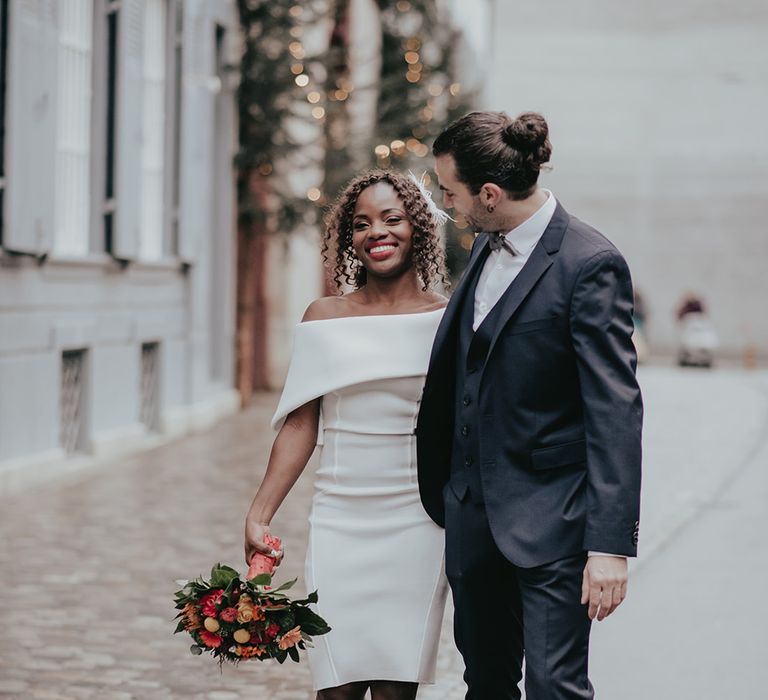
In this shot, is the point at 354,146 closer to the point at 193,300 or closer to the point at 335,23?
the point at 335,23

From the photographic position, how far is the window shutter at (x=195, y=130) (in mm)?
14461

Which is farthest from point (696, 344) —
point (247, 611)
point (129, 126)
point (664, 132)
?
point (247, 611)

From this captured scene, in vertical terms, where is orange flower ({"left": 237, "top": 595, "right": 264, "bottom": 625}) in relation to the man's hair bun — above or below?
below

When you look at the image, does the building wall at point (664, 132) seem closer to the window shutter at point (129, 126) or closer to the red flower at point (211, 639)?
the window shutter at point (129, 126)

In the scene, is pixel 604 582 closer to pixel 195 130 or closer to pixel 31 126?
pixel 31 126

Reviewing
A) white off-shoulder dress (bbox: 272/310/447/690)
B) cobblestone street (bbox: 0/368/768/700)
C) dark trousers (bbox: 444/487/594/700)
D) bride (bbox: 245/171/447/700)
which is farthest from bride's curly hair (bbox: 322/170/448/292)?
cobblestone street (bbox: 0/368/768/700)

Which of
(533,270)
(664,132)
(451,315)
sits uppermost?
(664,132)

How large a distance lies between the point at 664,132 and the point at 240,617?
133 ft

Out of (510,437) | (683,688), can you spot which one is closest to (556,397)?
(510,437)

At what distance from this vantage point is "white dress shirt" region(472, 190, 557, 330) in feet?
11.1

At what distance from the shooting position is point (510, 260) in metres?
3.43

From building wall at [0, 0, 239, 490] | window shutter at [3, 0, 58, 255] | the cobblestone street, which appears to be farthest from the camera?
building wall at [0, 0, 239, 490]

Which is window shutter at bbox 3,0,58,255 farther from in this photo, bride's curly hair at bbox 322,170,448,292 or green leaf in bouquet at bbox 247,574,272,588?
green leaf in bouquet at bbox 247,574,272,588

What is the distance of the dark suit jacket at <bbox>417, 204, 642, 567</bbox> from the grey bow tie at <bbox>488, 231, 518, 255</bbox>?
0.07m
